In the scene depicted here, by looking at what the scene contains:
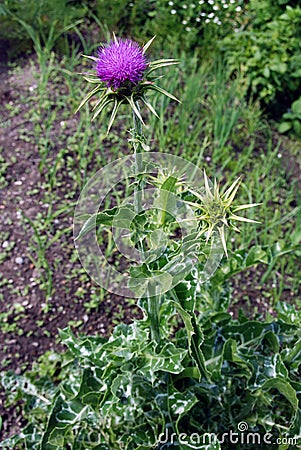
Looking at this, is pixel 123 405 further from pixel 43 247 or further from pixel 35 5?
pixel 35 5

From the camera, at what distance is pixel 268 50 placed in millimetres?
3803

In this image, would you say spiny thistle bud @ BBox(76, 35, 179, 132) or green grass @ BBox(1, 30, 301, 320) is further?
green grass @ BBox(1, 30, 301, 320)

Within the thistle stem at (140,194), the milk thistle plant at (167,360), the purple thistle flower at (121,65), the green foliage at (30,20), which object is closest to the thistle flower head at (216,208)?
the milk thistle plant at (167,360)

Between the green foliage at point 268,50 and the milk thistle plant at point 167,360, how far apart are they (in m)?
2.10

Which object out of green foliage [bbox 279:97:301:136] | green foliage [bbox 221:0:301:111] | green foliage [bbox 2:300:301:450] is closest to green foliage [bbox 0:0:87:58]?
green foliage [bbox 221:0:301:111]

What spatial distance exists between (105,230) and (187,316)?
1.56 m

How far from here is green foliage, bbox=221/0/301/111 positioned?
3.70 metres

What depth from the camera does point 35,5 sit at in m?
4.06

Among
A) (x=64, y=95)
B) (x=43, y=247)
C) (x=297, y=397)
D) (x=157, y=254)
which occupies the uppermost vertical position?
(x=157, y=254)

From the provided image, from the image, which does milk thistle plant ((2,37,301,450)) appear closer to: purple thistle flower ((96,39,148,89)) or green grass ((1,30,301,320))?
purple thistle flower ((96,39,148,89))

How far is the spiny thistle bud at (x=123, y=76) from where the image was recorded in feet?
4.24

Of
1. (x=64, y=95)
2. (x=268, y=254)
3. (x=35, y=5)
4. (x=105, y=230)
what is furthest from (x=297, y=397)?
(x=35, y=5)
